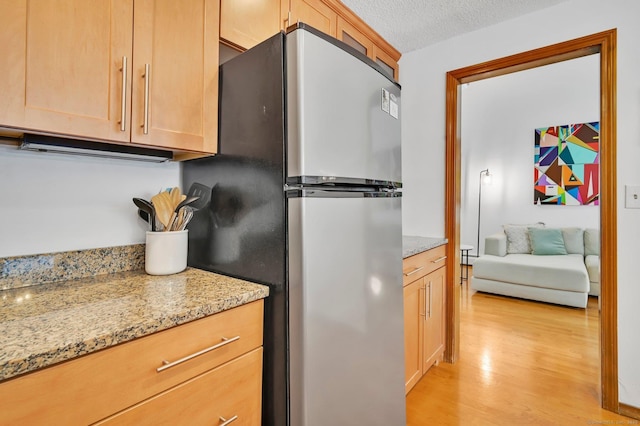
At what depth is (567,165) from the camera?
4508 mm

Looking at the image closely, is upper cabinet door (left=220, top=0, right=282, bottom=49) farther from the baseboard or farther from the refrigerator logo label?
the baseboard

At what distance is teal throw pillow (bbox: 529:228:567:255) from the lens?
4.06 meters

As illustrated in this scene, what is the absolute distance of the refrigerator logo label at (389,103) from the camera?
139cm

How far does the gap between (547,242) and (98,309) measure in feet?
15.6

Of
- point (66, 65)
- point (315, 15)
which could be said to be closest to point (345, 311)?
point (66, 65)

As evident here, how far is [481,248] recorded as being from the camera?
211 inches

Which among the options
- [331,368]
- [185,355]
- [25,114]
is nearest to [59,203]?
[25,114]

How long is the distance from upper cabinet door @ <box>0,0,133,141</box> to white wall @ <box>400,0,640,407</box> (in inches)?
81.0

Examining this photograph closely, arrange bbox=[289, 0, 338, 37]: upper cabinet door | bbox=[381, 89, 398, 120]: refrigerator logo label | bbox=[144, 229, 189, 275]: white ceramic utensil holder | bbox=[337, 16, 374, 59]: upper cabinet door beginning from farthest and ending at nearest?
bbox=[337, 16, 374, 59]: upper cabinet door < bbox=[289, 0, 338, 37]: upper cabinet door < bbox=[381, 89, 398, 120]: refrigerator logo label < bbox=[144, 229, 189, 275]: white ceramic utensil holder

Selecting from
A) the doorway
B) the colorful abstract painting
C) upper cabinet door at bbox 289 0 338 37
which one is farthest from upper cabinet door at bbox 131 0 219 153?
the colorful abstract painting

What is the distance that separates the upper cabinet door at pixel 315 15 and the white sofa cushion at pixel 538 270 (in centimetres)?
332

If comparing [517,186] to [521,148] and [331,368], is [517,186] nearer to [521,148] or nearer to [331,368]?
[521,148]

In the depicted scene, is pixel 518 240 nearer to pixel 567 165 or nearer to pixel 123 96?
pixel 567 165

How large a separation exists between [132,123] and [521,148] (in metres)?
5.37
